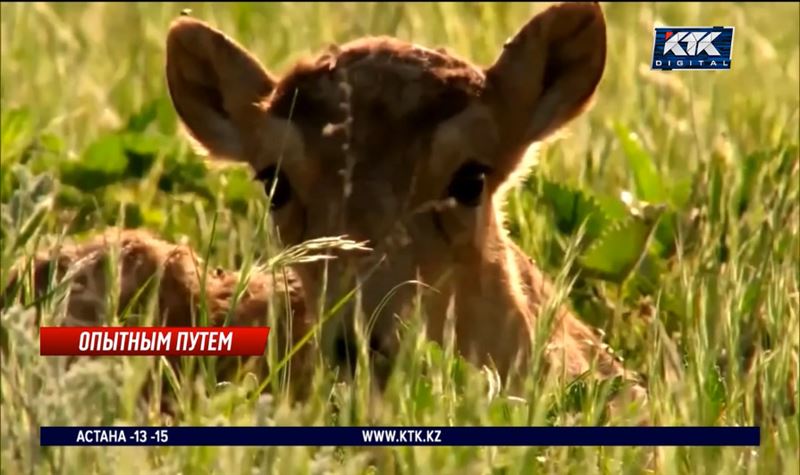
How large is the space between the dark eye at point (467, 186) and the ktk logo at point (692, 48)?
3.22ft

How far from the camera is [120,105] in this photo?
10188 millimetres

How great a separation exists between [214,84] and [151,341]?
202cm

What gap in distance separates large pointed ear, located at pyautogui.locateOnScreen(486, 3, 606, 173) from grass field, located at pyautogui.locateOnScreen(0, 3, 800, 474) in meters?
0.11

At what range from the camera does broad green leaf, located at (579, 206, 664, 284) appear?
723cm

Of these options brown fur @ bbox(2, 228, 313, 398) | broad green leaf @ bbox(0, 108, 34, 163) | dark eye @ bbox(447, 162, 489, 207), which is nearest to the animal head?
dark eye @ bbox(447, 162, 489, 207)

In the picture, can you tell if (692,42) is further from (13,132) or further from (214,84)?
(13,132)

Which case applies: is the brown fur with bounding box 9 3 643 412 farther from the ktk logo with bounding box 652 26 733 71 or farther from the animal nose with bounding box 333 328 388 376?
the ktk logo with bounding box 652 26 733 71

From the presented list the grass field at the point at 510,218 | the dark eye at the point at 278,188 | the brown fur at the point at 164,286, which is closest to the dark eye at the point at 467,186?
the grass field at the point at 510,218

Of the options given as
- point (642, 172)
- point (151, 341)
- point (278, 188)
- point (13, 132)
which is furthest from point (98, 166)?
point (151, 341)

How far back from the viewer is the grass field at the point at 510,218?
Answer: 4.93 m

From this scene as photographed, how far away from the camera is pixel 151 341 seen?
535cm

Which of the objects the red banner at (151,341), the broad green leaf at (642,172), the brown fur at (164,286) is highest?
the broad green leaf at (642,172)

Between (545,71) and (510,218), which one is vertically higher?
(545,71)

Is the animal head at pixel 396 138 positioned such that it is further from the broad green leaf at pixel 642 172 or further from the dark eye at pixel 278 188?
the broad green leaf at pixel 642 172
